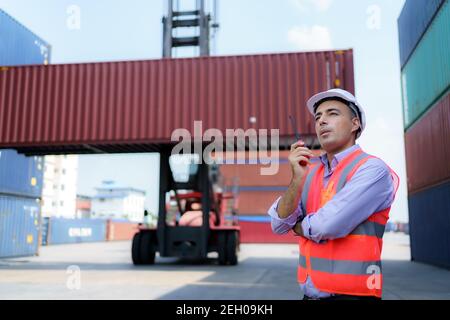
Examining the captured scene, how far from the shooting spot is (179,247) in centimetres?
1259

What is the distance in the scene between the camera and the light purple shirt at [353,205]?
1530 mm

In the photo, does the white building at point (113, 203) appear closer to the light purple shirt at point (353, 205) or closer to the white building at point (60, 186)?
the white building at point (60, 186)

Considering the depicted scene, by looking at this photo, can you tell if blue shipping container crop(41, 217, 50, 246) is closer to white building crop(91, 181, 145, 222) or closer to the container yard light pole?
the container yard light pole

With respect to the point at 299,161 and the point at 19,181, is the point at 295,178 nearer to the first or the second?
the point at 299,161

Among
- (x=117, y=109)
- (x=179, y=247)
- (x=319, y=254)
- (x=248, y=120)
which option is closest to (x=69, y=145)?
(x=117, y=109)

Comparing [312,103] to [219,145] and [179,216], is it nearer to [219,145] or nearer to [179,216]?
[219,145]

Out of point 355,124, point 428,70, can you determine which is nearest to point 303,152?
point 355,124

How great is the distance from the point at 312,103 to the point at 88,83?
1157 cm

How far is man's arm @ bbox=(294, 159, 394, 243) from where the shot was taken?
1.53 metres

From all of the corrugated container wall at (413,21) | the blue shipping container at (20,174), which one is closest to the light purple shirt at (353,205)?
the corrugated container wall at (413,21)

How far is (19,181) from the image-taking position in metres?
15.4

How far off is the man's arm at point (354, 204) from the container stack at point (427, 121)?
37.7 feet

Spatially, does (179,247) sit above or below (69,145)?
below

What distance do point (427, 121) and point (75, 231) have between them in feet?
93.4
